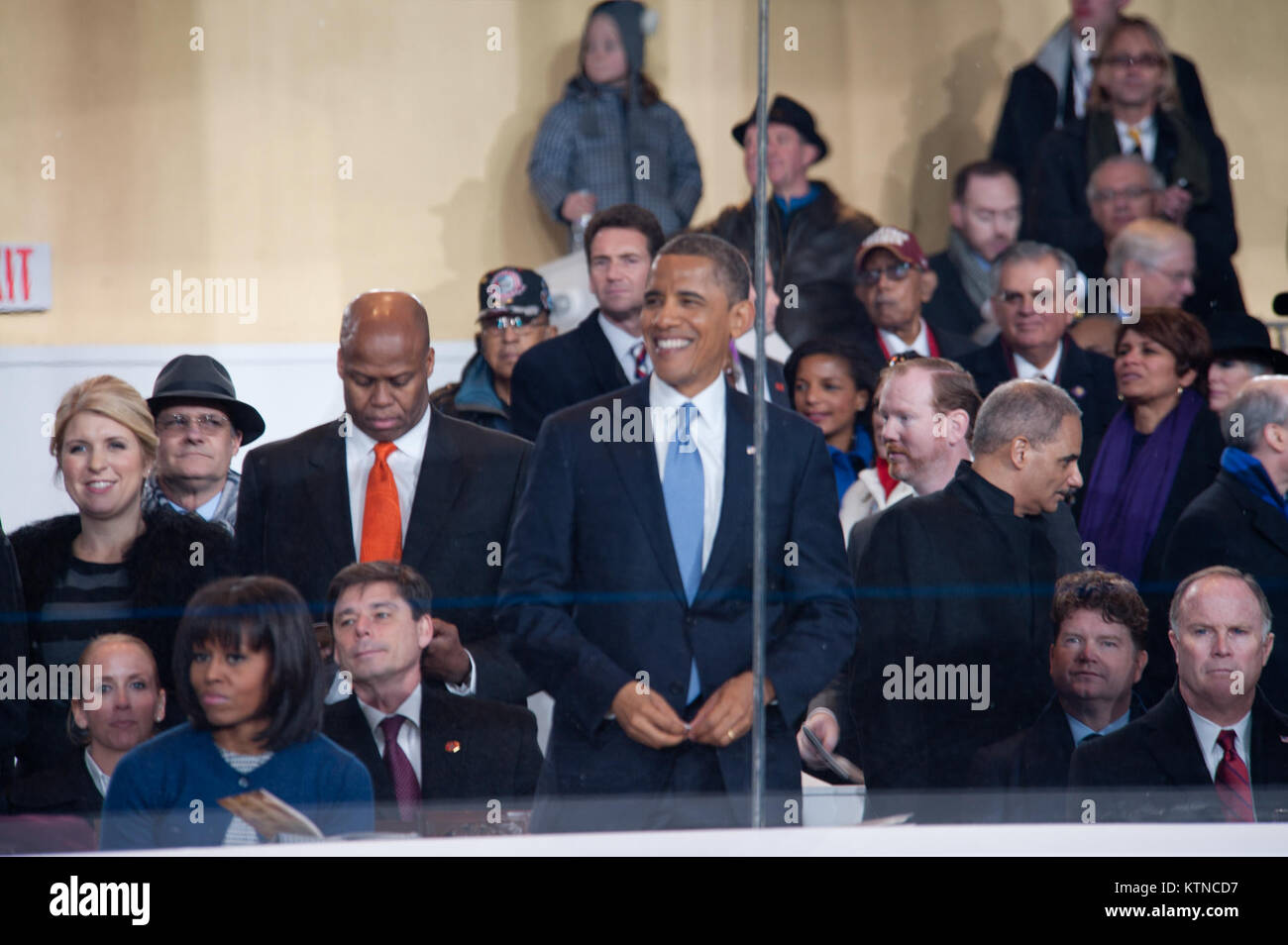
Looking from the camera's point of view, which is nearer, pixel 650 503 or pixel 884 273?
pixel 650 503

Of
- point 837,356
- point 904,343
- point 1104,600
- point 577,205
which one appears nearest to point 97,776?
point 577,205

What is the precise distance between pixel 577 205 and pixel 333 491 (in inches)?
39.2

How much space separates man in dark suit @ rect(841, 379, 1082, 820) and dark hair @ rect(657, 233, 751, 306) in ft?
2.38

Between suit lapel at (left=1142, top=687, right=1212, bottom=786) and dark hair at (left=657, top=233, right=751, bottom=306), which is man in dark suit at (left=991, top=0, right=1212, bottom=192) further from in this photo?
suit lapel at (left=1142, top=687, right=1212, bottom=786)

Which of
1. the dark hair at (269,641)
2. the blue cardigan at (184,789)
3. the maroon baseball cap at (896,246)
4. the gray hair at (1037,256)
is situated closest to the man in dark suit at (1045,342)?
the gray hair at (1037,256)

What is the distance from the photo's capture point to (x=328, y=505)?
4.55m

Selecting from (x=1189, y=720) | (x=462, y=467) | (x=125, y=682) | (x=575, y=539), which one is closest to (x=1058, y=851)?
(x=1189, y=720)

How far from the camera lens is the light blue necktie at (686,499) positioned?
180 inches

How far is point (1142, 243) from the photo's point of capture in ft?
15.8

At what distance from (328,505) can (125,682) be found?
0.70 metres

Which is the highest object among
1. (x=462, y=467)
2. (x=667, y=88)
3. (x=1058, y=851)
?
(x=667, y=88)

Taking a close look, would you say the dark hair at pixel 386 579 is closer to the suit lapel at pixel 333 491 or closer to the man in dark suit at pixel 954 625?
the suit lapel at pixel 333 491

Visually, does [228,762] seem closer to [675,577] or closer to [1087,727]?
[675,577]

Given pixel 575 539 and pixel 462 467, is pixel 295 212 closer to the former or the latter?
pixel 462 467
